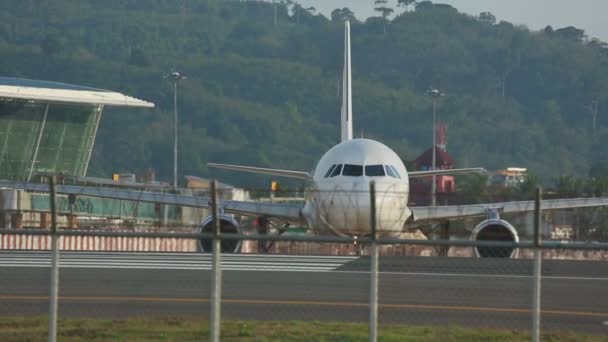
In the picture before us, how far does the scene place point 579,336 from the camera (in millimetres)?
16922

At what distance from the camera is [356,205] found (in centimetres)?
2981

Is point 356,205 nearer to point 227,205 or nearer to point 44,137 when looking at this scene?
point 227,205

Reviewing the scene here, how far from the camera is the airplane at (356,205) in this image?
30.3m

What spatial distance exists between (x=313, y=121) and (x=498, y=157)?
28.1 metres

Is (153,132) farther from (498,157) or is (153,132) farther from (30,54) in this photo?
(30,54)

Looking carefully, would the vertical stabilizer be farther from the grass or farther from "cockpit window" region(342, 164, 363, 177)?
the grass

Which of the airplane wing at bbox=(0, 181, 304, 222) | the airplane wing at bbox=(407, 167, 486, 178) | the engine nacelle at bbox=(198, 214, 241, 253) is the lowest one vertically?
the engine nacelle at bbox=(198, 214, 241, 253)

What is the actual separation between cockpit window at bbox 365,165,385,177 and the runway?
10.7 ft

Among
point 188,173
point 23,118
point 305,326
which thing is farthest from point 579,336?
point 188,173

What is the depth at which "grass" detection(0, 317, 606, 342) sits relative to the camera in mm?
16391

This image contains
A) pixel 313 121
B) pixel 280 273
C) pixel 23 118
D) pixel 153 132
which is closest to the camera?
pixel 280 273

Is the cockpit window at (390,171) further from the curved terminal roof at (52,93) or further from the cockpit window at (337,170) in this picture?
the curved terminal roof at (52,93)

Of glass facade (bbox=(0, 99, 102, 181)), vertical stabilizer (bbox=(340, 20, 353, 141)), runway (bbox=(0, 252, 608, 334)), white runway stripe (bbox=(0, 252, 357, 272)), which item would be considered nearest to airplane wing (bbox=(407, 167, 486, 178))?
white runway stripe (bbox=(0, 252, 357, 272))

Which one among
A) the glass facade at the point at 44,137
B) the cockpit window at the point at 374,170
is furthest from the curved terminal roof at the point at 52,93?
the cockpit window at the point at 374,170
